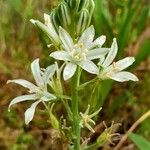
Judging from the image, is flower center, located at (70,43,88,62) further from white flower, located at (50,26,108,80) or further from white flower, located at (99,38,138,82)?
white flower, located at (99,38,138,82)

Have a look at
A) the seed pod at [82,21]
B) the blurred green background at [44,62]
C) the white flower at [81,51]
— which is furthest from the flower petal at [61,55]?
the blurred green background at [44,62]

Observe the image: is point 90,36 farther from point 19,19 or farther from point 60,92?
point 19,19

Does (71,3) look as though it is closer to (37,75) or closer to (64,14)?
(64,14)

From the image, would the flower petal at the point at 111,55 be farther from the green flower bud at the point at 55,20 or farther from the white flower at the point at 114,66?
the green flower bud at the point at 55,20

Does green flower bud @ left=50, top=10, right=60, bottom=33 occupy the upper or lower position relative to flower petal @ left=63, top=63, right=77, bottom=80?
upper

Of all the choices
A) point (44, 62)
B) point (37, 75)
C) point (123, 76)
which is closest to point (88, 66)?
point (123, 76)

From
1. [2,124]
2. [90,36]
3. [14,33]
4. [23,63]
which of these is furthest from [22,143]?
[90,36]

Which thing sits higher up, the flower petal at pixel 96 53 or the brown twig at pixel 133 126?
the flower petal at pixel 96 53

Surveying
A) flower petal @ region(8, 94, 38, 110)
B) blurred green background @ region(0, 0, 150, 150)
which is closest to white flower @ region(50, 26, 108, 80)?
flower petal @ region(8, 94, 38, 110)
